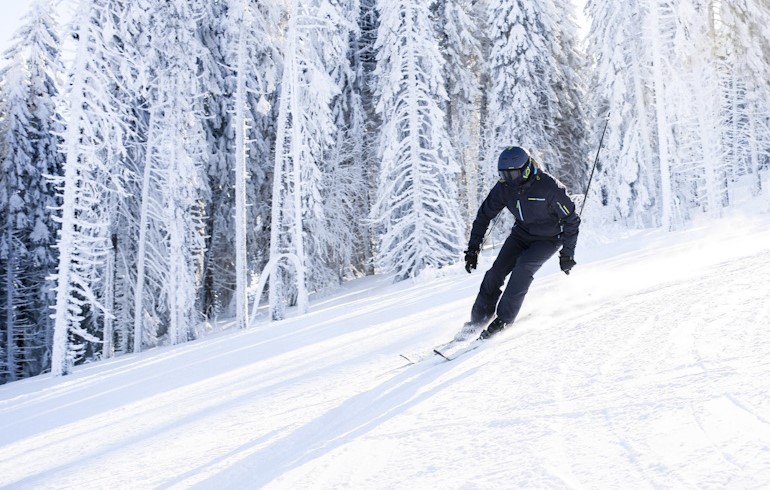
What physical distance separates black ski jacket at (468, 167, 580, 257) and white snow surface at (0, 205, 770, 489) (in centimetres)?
89

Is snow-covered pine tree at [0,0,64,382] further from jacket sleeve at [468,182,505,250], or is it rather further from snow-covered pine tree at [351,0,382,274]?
jacket sleeve at [468,182,505,250]

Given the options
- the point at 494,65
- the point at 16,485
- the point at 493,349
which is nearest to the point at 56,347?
the point at 16,485

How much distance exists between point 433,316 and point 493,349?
3.07 m

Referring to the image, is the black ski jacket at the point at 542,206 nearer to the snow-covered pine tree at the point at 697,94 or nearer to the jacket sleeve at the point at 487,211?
the jacket sleeve at the point at 487,211

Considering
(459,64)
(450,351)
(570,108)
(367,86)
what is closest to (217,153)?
(367,86)

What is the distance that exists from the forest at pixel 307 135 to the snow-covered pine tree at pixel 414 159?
0.26ft

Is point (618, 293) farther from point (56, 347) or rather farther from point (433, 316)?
point (56, 347)

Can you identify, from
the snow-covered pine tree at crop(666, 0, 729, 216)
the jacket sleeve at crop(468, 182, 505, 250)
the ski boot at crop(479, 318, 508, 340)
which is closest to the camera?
the ski boot at crop(479, 318, 508, 340)

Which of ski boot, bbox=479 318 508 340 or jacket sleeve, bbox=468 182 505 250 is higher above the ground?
jacket sleeve, bbox=468 182 505 250

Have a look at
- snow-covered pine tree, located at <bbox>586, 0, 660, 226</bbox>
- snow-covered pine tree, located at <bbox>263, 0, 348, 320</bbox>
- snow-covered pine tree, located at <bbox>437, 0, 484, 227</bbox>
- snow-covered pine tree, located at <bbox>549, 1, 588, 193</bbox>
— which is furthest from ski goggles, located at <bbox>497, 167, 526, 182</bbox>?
snow-covered pine tree, located at <bbox>549, 1, 588, 193</bbox>

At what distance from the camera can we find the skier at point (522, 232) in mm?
5836

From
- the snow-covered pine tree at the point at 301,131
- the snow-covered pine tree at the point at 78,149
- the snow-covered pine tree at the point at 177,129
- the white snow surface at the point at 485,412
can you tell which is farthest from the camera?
the snow-covered pine tree at the point at 177,129

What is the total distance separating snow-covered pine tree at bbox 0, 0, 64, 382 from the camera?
24734 mm

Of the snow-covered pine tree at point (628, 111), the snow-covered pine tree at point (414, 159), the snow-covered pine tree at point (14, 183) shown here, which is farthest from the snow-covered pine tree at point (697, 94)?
the snow-covered pine tree at point (14, 183)
